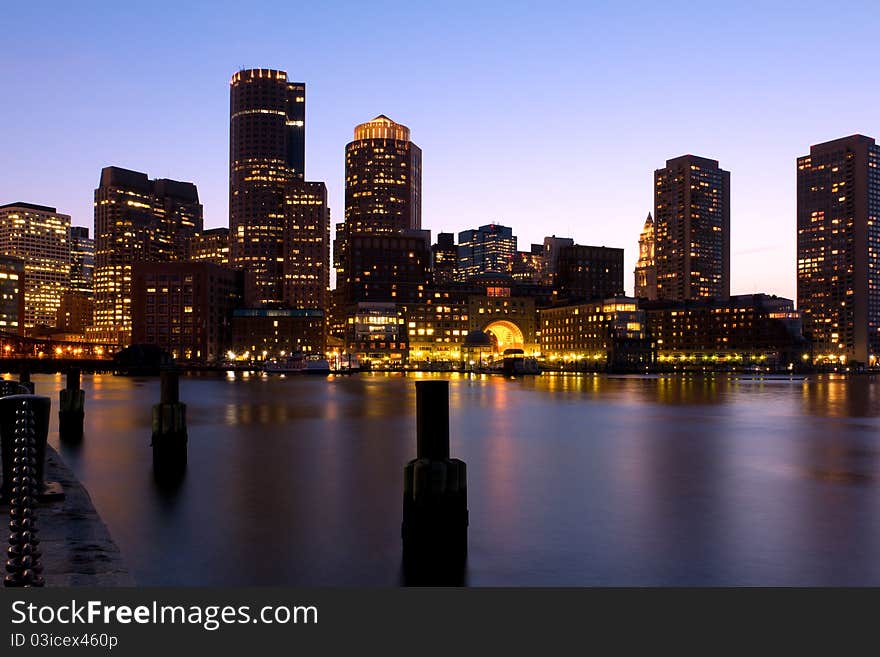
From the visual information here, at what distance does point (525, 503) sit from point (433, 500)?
12351 mm

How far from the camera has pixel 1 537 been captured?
1614cm

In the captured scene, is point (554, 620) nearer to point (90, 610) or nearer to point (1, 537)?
point (90, 610)

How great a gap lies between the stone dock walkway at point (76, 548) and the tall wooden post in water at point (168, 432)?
14.4 metres

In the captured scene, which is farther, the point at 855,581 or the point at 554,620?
the point at 855,581

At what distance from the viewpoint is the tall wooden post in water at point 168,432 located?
37.8m

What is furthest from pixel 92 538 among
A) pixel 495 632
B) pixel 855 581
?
pixel 855 581

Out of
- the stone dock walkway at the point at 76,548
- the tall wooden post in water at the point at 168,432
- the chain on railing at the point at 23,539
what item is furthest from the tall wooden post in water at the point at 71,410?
the chain on railing at the point at 23,539

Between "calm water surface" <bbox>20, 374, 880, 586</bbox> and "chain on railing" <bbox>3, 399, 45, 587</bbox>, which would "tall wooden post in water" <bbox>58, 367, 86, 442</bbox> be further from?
"chain on railing" <bbox>3, 399, 45, 587</bbox>

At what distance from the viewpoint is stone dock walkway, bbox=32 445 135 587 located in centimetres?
1428

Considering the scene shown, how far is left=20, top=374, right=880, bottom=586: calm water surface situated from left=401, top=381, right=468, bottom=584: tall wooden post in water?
0.78m

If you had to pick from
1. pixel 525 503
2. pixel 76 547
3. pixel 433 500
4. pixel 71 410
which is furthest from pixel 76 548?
pixel 71 410

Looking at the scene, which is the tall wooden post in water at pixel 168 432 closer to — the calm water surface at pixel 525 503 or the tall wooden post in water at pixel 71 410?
the calm water surface at pixel 525 503

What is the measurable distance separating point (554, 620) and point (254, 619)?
6080mm

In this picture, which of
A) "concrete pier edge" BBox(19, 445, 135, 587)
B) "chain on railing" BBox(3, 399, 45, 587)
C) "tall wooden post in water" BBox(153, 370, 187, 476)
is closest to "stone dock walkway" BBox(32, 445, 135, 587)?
"concrete pier edge" BBox(19, 445, 135, 587)
